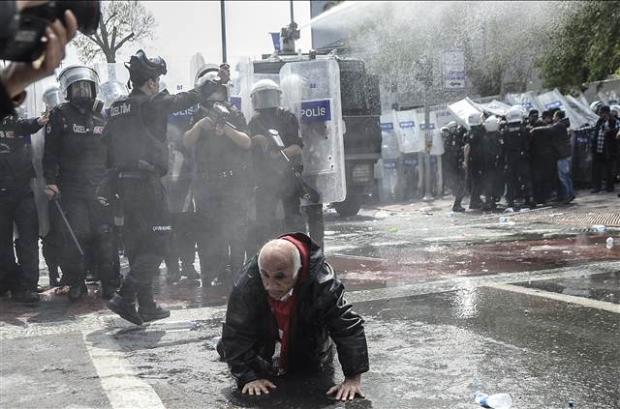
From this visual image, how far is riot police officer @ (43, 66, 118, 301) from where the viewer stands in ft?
20.9

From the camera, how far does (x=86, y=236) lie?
6.67 metres

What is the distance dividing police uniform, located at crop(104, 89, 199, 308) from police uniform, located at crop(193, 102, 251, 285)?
1.09 meters

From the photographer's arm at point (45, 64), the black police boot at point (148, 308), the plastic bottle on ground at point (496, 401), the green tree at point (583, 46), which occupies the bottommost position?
the plastic bottle on ground at point (496, 401)

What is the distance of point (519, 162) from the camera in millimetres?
14109

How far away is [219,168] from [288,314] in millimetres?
3031

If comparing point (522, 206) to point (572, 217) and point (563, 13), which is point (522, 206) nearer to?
point (572, 217)

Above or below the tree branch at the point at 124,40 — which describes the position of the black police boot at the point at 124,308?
below

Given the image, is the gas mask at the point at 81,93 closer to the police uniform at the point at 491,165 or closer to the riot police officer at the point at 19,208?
the riot police officer at the point at 19,208

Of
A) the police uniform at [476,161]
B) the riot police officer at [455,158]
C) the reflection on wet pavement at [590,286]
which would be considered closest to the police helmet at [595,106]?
the riot police officer at [455,158]

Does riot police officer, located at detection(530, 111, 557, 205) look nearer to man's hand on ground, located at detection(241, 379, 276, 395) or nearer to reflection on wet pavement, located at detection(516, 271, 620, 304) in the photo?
reflection on wet pavement, located at detection(516, 271, 620, 304)

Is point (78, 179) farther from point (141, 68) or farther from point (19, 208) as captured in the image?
point (141, 68)

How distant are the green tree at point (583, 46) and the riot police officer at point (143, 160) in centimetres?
1150

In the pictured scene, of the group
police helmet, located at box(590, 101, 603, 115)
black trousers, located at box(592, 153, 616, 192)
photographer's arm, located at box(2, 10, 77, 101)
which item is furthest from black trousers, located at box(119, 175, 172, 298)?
police helmet, located at box(590, 101, 603, 115)

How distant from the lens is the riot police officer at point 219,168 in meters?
6.53
